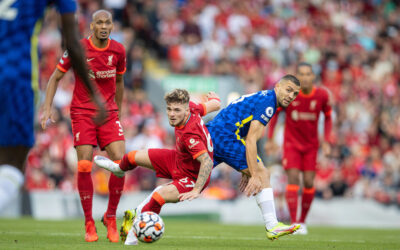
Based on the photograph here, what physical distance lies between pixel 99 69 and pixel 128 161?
1.24 metres

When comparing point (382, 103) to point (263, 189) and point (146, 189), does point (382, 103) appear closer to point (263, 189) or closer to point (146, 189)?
point (146, 189)

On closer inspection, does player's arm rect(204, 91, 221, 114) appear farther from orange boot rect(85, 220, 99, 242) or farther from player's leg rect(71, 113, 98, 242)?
orange boot rect(85, 220, 99, 242)

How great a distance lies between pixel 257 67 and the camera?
20422mm

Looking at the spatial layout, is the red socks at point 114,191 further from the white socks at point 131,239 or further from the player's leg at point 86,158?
the white socks at point 131,239

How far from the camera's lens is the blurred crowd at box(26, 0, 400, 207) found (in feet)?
53.3

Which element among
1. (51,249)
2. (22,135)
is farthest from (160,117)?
(22,135)

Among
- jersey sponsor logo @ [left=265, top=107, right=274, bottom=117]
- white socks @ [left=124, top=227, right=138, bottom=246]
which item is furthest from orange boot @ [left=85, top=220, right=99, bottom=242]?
jersey sponsor logo @ [left=265, top=107, right=274, bottom=117]

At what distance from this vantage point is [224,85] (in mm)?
18922

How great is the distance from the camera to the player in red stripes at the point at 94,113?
7906 millimetres

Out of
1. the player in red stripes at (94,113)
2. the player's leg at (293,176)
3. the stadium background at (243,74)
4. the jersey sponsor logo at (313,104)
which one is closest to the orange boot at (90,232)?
the player in red stripes at (94,113)

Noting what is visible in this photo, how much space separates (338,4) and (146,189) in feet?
48.8

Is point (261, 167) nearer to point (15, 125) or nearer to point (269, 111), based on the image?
point (269, 111)

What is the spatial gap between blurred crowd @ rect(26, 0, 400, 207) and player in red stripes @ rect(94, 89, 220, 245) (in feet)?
26.1

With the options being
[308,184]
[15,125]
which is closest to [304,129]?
[308,184]
